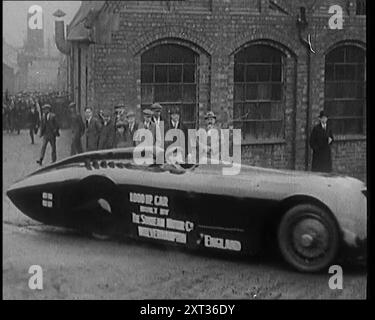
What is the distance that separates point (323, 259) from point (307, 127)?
984 mm

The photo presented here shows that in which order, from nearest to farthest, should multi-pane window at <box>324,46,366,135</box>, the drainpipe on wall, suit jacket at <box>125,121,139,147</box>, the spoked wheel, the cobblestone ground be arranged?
the spoked wheel
the cobblestone ground
suit jacket at <box>125,121,139,147</box>
the drainpipe on wall
multi-pane window at <box>324,46,366,135</box>

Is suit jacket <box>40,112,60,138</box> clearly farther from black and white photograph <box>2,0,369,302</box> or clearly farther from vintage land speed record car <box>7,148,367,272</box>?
vintage land speed record car <box>7,148,367,272</box>

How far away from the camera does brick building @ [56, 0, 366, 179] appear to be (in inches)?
184

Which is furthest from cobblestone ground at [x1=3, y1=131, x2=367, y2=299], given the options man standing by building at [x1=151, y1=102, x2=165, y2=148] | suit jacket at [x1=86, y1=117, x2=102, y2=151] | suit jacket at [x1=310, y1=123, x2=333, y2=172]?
suit jacket at [x1=310, y1=123, x2=333, y2=172]

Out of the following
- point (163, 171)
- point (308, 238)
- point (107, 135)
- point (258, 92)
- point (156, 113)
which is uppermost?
point (258, 92)

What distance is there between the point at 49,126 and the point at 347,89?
2077 mm

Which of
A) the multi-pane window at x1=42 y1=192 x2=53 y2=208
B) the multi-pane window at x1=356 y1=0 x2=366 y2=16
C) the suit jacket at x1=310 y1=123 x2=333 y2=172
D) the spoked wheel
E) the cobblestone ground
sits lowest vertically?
the cobblestone ground

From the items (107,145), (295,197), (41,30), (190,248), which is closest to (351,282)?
(295,197)

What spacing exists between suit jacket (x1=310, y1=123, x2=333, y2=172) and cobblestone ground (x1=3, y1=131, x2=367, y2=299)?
0.71 metres

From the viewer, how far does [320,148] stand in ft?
16.3

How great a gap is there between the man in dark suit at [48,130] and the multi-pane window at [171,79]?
1.99ft

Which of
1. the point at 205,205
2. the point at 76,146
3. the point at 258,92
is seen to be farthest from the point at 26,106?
the point at 258,92

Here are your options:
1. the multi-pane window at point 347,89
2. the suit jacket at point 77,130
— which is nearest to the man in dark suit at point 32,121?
the suit jacket at point 77,130

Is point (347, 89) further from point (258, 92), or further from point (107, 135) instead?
point (107, 135)
